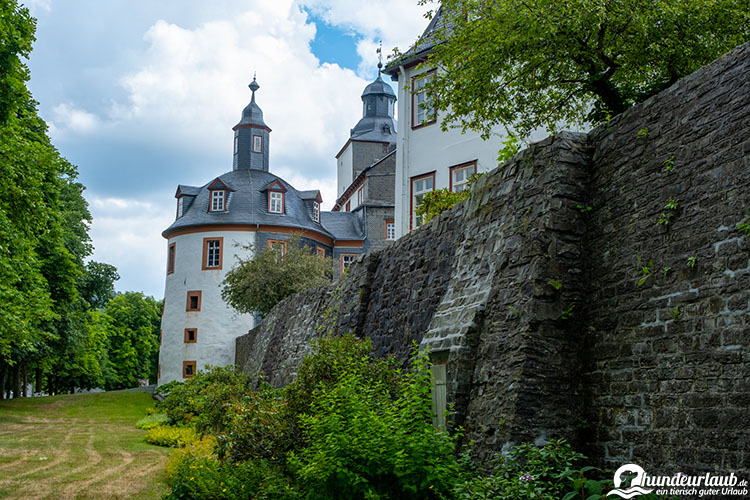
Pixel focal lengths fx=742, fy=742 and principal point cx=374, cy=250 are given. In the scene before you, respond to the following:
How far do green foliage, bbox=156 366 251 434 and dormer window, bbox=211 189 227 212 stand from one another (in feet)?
56.1

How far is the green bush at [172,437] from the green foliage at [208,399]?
1.00ft

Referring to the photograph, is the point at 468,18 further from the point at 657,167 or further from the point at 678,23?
the point at 657,167

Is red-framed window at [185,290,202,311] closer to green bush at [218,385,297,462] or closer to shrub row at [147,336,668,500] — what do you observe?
shrub row at [147,336,668,500]

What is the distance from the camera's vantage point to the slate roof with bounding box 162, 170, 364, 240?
41.9m

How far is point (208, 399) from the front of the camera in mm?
18672

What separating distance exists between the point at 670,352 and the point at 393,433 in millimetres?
3035

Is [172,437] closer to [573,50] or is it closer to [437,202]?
[437,202]

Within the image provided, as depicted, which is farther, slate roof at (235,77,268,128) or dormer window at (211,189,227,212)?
slate roof at (235,77,268,128)

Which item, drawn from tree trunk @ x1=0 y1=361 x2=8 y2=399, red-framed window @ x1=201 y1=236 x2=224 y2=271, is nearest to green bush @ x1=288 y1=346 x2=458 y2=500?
tree trunk @ x1=0 y1=361 x2=8 y2=399

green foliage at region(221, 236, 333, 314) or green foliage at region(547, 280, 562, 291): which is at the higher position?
green foliage at region(221, 236, 333, 314)

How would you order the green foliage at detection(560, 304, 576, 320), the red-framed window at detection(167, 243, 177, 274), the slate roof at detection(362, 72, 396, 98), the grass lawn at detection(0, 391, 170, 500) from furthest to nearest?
the slate roof at detection(362, 72, 396, 98)
the red-framed window at detection(167, 243, 177, 274)
the grass lawn at detection(0, 391, 170, 500)
the green foliage at detection(560, 304, 576, 320)

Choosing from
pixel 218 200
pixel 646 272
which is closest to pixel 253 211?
pixel 218 200

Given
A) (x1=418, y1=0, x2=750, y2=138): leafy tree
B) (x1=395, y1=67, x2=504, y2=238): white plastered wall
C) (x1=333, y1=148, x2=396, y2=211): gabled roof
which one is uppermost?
(x1=333, y1=148, x2=396, y2=211): gabled roof

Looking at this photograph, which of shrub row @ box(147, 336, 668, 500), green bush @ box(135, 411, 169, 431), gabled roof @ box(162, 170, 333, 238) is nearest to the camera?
shrub row @ box(147, 336, 668, 500)
